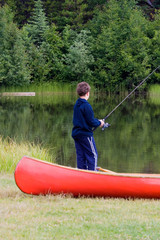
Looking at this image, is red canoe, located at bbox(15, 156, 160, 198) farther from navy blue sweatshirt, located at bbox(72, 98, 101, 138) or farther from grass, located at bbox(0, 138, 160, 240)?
navy blue sweatshirt, located at bbox(72, 98, 101, 138)

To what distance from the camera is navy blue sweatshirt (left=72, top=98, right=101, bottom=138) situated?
576 cm

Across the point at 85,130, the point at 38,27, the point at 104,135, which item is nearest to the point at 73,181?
the point at 85,130

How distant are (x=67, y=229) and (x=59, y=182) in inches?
56.0

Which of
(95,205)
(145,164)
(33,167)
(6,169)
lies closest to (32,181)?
(33,167)

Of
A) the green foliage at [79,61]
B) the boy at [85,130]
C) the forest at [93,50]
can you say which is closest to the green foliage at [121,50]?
the forest at [93,50]

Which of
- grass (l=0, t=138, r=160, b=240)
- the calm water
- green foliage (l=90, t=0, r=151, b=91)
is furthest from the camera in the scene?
green foliage (l=90, t=0, r=151, b=91)

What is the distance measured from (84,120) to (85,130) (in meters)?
0.13

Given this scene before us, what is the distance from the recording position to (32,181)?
17.8 ft

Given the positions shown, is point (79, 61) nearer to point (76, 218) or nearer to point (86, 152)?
point (86, 152)

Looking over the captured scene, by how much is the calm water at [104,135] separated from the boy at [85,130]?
4103 mm

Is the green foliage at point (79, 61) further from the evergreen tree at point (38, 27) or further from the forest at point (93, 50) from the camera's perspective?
the evergreen tree at point (38, 27)

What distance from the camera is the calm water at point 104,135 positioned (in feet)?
35.3

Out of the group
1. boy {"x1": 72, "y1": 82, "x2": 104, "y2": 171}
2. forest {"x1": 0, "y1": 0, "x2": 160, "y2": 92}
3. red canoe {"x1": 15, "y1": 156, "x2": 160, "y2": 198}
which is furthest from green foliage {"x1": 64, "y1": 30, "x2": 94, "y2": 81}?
red canoe {"x1": 15, "y1": 156, "x2": 160, "y2": 198}

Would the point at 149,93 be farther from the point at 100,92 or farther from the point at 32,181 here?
the point at 32,181
